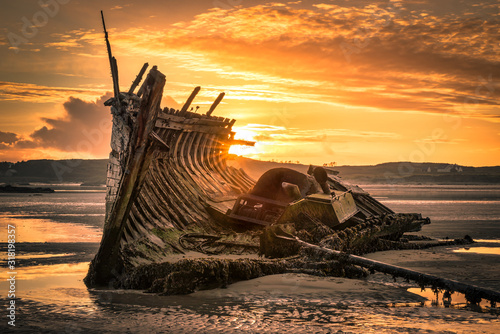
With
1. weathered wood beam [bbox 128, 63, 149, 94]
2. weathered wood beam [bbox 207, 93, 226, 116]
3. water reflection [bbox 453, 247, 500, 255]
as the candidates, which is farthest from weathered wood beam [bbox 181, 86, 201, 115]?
water reflection [bbox 453, 247, 500, 255]

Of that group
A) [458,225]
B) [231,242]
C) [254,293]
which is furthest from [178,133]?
[458,225]

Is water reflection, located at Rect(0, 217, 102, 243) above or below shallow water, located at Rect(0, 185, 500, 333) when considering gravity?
above

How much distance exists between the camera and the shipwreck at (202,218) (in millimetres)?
8500

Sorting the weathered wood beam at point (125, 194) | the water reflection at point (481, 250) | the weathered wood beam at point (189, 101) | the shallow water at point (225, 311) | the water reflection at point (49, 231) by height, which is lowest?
the shallow water at point (225, 311)

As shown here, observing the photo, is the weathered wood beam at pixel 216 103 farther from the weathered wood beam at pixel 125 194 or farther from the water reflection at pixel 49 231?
the weathered wood beam at pixel 125 194

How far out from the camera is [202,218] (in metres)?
12.6

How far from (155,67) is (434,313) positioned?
17.8 ft

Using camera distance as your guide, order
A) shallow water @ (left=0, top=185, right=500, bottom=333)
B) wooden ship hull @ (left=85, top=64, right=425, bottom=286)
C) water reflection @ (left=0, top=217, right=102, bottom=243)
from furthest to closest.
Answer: water reflection @ (left=0, top=217, right=102, bottom=243)
wooden ship hull @ (left=85, top=64, right=425, bottom=286)
shallow water @ (left=0, top=185, right=500, bottom=333)

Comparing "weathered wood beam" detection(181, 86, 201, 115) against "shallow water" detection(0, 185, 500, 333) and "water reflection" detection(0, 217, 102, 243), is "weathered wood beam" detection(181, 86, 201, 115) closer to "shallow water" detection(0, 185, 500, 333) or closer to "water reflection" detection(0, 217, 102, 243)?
"water reflection" detection(0, 217, 102, 243)

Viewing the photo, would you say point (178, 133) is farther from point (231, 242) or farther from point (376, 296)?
Answer: point (376, 296)

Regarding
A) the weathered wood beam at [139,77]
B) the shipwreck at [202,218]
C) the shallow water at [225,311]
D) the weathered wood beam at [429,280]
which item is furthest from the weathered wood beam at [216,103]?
the weathered wood beam at [429,280]

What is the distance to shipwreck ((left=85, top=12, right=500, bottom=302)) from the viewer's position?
335 inches

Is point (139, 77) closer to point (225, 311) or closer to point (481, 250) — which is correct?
point (225, 311)

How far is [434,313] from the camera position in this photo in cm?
721
